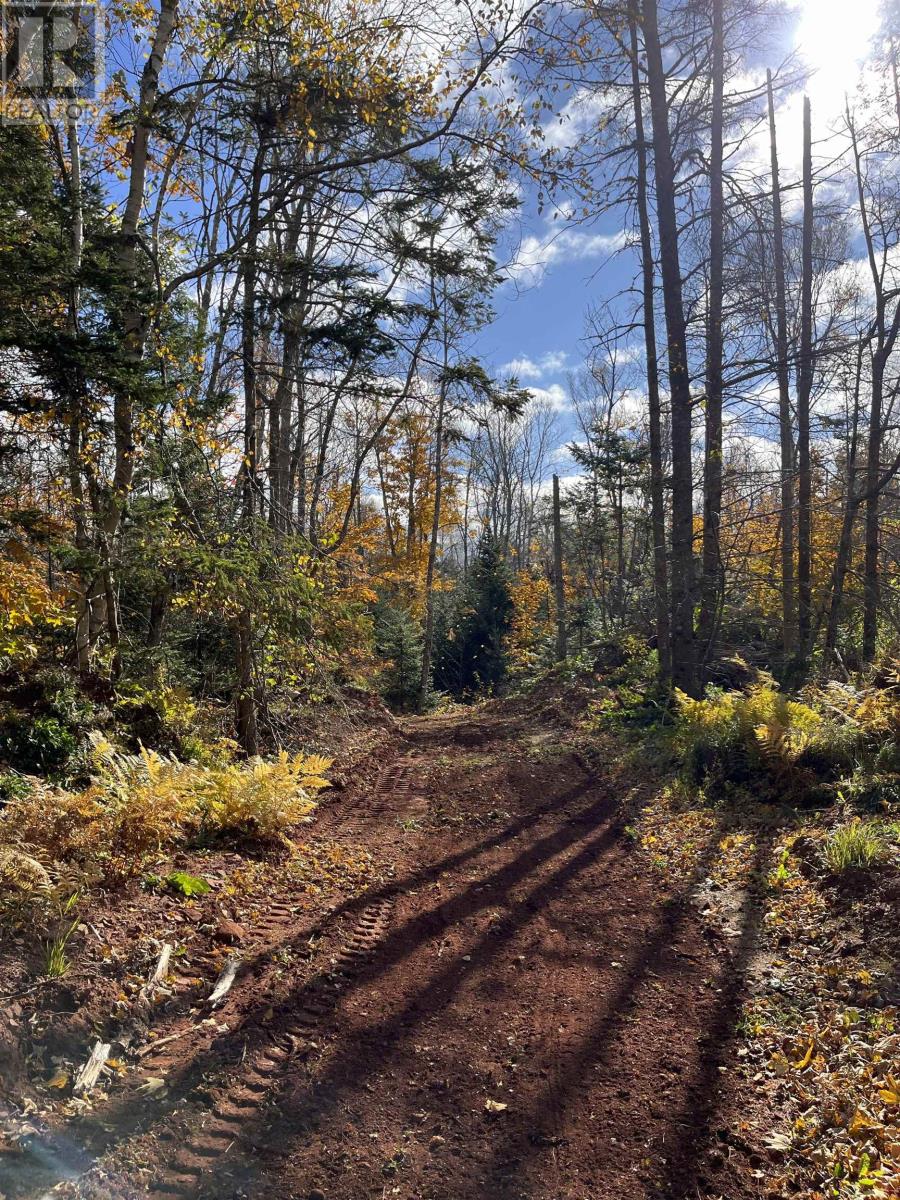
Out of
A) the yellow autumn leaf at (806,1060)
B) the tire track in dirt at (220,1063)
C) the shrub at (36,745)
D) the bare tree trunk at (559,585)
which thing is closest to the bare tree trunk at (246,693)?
the shrub at (36,745)

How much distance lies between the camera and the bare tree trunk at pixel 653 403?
11.2m

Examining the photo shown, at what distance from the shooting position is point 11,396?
6090 mm

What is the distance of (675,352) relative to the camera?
10406 mm

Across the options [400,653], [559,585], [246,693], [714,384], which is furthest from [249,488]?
[559,585]

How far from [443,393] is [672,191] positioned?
4939 mm

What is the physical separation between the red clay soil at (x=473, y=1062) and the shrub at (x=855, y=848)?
42.8 inches

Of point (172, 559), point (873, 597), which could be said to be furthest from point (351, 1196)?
point (873, 597)

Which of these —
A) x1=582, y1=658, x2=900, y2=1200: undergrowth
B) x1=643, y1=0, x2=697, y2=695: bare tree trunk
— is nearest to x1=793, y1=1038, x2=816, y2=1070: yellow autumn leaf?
x1=582, y1=658, x2=900, y2=1200: undergrowth

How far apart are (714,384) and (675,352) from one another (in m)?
0.77

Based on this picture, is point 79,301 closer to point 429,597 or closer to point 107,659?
point 107,659

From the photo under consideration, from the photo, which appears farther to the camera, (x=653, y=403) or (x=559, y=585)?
(x=559, y=585)

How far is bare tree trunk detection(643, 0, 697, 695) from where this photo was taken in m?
10.1

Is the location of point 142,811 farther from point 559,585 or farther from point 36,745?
point 559,585

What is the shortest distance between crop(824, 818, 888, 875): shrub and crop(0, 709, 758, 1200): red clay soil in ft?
3.56
